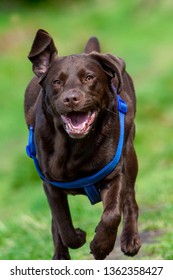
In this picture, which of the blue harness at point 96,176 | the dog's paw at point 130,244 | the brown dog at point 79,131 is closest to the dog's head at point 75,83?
the brown dog at point 79,131

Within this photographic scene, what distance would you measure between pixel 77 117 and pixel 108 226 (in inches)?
29.8

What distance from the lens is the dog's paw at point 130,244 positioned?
6.57 m

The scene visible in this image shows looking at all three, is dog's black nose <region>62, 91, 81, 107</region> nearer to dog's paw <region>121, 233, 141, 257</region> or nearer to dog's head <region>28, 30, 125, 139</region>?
dog's head <region>28, 30, 125, 139</region>

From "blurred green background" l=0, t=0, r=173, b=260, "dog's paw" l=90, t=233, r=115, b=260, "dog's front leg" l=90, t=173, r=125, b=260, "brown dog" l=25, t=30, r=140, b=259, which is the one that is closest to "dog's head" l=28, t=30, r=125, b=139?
"brown dog" l=25, t=30, r=140, b=259

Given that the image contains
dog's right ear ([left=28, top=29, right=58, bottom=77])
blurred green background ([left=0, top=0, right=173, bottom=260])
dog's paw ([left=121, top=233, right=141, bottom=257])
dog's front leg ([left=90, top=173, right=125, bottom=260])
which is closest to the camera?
dog's front leg ([left=90, top=173, right=125, bottom=260])

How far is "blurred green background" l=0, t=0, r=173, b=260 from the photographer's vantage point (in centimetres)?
903

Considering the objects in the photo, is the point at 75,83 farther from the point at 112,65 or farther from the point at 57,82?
the point at 112,65

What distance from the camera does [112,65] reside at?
6.20 m

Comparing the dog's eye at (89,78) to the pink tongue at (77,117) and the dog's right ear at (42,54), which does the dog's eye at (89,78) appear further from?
the dog's right ear at (42,54)

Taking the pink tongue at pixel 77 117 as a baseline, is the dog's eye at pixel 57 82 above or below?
above

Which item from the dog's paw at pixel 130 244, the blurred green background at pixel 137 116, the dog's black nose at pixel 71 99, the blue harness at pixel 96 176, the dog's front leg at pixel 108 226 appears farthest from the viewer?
the blurred green background at pixel 137 116

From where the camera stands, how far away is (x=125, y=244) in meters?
6.62

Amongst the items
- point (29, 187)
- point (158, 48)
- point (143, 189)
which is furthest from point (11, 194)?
point (158, 48)

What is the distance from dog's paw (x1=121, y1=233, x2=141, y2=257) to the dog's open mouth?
1042 millimetres
